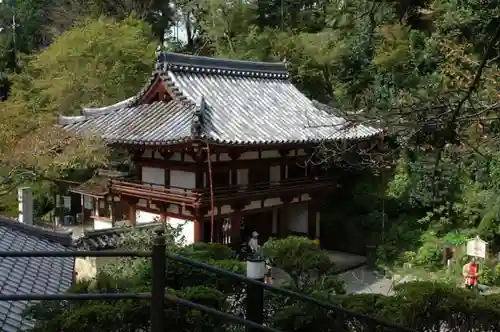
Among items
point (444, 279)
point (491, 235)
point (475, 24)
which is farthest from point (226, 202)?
point (475, 24)

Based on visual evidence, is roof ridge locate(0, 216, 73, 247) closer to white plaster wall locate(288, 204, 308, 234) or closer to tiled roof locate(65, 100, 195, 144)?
tiled roof locate(65, 100, 195, 144)

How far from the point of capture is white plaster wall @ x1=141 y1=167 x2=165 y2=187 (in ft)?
50.1

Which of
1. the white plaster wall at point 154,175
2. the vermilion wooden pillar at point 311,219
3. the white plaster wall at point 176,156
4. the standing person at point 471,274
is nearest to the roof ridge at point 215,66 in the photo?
the white plaster wall at point 176,156

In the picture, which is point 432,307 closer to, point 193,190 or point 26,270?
point 26,270

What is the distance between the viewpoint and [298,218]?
58.7 feet

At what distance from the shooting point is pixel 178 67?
16.3m

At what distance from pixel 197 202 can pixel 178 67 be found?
15.2ft

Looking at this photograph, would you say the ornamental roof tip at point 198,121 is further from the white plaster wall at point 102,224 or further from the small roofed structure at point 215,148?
the white plaster wall at point 102,224

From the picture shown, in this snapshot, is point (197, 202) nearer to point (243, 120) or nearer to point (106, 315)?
point (243, 120)

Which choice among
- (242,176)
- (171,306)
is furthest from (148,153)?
(171,306)

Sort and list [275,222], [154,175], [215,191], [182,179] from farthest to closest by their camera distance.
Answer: [275,222], [154,175], [182,179], [215,191]

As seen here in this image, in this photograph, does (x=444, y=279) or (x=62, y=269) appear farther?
(x=444, y=279)

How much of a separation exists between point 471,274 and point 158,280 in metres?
11.8

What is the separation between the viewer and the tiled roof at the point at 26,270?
17.4 feet
